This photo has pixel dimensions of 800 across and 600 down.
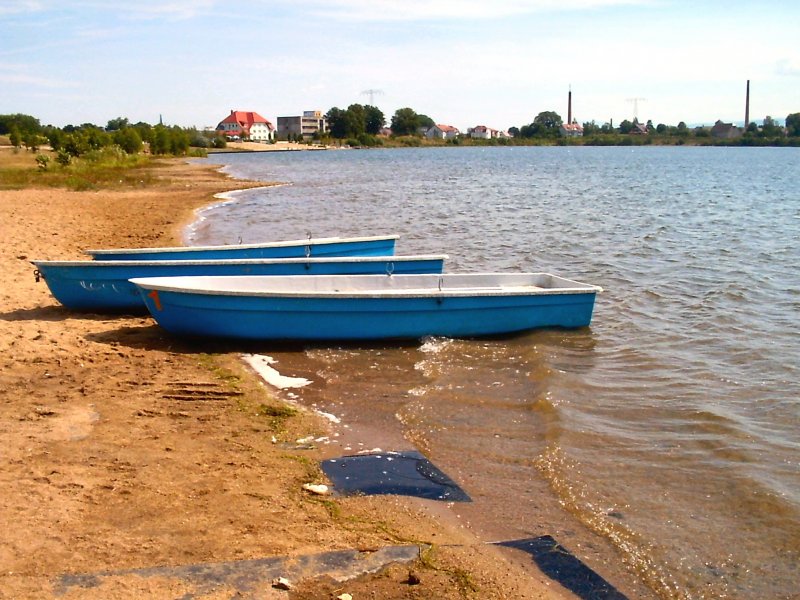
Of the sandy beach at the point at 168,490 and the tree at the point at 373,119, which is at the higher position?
the tree at the point at 373,119

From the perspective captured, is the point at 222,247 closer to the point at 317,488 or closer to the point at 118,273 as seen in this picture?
the point at 118,273

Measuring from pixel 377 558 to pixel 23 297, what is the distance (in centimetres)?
917

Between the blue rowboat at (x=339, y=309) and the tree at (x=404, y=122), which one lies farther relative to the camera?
the tree at (x=404, y=122)

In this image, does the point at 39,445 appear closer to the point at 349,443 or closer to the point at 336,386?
the point at 349,443

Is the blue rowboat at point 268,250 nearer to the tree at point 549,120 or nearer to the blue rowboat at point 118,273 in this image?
the blue rowboat at point 118,273

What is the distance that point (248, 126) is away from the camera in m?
170

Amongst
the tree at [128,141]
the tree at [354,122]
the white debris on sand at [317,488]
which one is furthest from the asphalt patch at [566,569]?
the tree at [354,122]

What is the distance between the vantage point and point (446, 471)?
6.55 metres

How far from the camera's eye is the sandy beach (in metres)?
4.59

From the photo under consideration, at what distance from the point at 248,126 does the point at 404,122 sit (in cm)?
3558

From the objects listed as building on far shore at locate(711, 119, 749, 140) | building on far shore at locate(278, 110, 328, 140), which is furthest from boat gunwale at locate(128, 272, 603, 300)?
building on far shore at locate(278, 110, 328, 140)

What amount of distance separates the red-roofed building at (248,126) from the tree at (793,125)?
103729 mm

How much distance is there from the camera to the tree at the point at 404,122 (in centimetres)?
17562

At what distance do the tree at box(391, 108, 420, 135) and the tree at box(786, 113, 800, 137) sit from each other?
3072 inches
